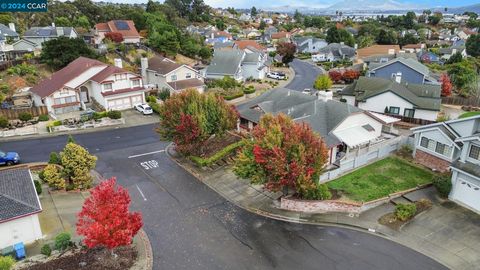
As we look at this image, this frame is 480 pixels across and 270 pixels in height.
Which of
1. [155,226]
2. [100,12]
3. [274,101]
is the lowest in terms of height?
[155,226]

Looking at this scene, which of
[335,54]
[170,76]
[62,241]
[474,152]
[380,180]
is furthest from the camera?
[335,54]

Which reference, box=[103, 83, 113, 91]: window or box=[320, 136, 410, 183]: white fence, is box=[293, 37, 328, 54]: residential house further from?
box=[320, 136, 410, 183]: white fence

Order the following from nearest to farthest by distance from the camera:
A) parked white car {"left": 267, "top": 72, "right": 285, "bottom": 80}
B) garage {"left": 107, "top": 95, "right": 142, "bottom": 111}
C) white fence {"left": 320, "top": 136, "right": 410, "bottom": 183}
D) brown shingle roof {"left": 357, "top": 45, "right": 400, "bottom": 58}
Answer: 1. white fence {"left": 320, "top": 136, "right": 410, "bottom": 183}
2. garage {"left": 107, "top": 95, "right": 142, "bottom": 111}
3. parked white car {"left": 267, "top": 72, "right": 285, "bottom": 80}
4. brown shingle roof {"left": 357, "top": 45, "right": 400, "bottom": 58}

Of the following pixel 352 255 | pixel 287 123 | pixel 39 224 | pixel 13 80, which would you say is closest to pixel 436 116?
pixel 287 123

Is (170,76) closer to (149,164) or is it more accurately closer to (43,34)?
(149,164)

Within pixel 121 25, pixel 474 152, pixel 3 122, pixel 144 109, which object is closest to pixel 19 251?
pixel 3 122

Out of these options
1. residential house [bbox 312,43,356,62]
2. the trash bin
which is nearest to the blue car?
the trash bin

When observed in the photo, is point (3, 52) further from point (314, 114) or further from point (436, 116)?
point (436, 116)
